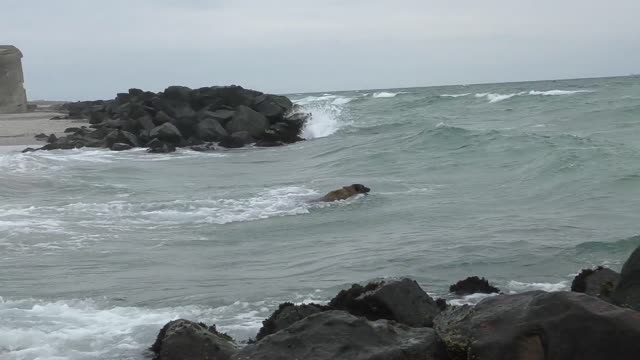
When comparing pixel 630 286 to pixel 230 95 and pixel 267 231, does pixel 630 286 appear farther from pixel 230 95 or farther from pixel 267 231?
pixel 230 95

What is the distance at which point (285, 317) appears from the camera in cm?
556

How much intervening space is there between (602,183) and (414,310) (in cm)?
935

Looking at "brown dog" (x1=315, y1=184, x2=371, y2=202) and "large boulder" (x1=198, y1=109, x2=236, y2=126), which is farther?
"large boulder" (x1=198, y1=109, x2=236, y2=126)

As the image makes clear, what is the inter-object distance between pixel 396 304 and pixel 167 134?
69.0 ft

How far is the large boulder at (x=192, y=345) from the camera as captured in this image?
509 cm

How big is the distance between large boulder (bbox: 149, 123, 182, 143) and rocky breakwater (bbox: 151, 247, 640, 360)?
810 inches

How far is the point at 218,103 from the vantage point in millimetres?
30094

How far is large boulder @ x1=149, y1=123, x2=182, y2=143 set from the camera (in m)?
25.8

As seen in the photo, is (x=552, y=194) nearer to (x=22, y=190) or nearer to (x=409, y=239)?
(x=409, y=239)

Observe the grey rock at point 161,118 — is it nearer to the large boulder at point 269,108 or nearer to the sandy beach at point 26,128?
the large boulder at point 269,108

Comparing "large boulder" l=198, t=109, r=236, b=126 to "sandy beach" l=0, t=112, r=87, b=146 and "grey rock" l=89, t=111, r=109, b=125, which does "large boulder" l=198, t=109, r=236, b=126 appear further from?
"grey rock" l=89, t=111, r=109, b=125

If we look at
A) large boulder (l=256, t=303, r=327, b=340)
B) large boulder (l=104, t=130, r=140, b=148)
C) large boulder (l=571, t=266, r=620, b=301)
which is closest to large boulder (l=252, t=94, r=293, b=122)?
large boulder (l=104, t=130, r=140, b=148)

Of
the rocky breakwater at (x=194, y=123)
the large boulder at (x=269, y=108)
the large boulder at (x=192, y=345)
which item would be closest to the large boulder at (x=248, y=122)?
Answer: the rocky breakwater at (x=194, y=123)

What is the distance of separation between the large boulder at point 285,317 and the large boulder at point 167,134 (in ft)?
68.2
